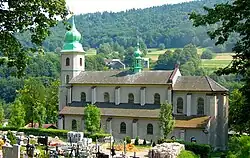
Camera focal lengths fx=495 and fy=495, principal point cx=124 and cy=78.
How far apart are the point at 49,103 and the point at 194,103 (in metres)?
23.1

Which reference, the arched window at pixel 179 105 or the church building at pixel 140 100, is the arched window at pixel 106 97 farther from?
the arched window at pixel 179 105

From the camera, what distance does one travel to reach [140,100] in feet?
195

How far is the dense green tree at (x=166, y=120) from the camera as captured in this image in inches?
2048

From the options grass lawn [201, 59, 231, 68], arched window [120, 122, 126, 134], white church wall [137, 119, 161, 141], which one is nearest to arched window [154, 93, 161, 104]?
white church wall [137, 119, 161, 141]

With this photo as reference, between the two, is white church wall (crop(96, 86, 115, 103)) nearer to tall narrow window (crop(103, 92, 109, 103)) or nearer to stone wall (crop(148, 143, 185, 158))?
tall narrow window (crop(103, 92, 109, 103))

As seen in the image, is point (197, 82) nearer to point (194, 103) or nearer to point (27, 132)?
point (194, 103)

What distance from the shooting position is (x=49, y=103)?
230ft

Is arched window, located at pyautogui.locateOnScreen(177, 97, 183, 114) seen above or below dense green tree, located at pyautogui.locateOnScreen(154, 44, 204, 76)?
below

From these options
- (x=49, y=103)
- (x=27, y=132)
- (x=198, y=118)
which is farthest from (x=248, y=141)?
(x=49, y=103)

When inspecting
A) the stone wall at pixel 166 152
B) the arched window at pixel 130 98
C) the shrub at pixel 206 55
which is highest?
the shrub at pixel 206 55

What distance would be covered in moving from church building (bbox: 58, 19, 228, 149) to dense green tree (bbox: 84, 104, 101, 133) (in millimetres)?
2964

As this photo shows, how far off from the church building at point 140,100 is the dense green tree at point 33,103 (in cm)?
278

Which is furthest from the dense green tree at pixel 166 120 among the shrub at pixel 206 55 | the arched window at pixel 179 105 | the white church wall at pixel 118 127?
the shrub at pixel 206 55

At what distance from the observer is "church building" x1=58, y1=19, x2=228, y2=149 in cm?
5503
